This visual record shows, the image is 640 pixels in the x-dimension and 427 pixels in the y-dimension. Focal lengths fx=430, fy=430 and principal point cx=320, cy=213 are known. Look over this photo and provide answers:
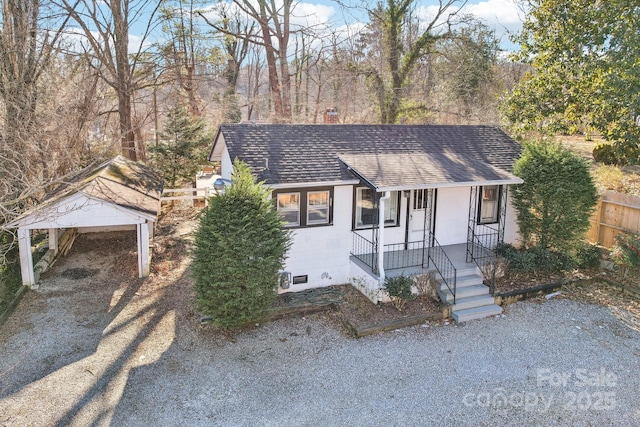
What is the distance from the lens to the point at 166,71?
24.6 metres

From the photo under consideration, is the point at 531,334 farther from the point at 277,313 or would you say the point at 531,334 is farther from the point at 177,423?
the point at 177,423

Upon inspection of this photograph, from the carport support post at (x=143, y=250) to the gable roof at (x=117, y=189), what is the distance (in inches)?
19.9

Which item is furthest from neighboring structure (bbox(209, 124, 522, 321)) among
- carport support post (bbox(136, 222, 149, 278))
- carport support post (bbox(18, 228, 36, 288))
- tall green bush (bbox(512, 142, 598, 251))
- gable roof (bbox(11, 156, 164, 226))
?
carport support post (bbox(18, 228, 36, 288))

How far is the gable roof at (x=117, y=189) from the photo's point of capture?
11602 mm

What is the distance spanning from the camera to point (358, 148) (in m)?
12.8

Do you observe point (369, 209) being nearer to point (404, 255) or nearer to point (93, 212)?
point (404, 255)

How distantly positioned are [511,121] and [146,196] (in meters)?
14.0

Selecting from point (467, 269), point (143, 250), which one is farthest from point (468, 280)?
point (143, 250)

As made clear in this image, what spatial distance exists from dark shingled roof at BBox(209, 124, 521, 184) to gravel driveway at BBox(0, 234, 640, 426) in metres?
3.75

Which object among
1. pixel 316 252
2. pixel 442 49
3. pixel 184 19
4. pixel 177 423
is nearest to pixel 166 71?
pixel 184 19

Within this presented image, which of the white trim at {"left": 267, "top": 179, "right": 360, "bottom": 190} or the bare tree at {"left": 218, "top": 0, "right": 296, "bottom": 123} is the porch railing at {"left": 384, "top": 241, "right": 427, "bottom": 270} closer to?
the white trim at {"left": 267, "top": 179, "right": 360, "bottom": 190}

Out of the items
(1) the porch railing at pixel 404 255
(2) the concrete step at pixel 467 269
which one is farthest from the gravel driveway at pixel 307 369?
(1) the porch railing at pixel 404 255

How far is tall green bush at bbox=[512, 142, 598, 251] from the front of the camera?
1191cm

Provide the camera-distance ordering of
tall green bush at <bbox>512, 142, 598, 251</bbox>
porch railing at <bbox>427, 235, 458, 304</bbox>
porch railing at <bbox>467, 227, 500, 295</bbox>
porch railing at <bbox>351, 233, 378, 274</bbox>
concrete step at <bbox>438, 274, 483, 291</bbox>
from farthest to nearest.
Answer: tall green bush at <bbox>512, 142, 598, 251</bbox> → porch railing at <bbox>351, 233, 378, 274</bbox> → porch railing at <bbox>467, 227, 500, 295</bbox> → concrete step at <bbox>438, 274, 483, 291</bbox> → porch railing at <bbox>427, 235, 458, 304</bbox>
